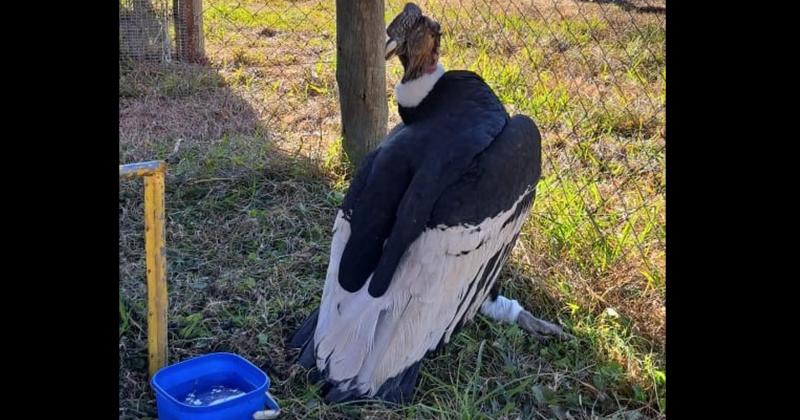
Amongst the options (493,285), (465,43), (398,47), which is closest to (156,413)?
(493,285)

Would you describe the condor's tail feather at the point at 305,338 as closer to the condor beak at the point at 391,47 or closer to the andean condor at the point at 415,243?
the andean condor at the point at 415,243

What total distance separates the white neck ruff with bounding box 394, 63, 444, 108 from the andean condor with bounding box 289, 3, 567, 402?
13 centimetres

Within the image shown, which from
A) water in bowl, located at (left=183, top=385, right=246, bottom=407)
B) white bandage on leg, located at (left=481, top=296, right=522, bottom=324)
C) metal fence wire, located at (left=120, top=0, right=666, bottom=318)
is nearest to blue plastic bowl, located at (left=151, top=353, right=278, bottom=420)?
water in bowl, located at (left=183, top=385, right=246, bottom=407)

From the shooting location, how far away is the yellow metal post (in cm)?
205

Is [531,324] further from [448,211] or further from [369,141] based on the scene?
[369,141]

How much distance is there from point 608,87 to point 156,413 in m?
3.51

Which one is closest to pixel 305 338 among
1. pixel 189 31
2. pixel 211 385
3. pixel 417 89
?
pixel 211 385

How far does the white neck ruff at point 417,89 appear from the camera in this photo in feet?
8.54

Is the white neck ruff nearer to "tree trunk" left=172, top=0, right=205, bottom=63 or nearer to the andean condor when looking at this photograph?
the andean condor

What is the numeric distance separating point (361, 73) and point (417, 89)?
3.21 feet

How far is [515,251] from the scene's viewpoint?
3.11 metres

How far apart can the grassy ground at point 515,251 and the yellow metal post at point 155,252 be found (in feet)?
0.48

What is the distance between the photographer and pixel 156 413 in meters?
2.23

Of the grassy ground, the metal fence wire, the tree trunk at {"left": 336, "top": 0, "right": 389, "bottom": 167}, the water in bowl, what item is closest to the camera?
the water in bowl
